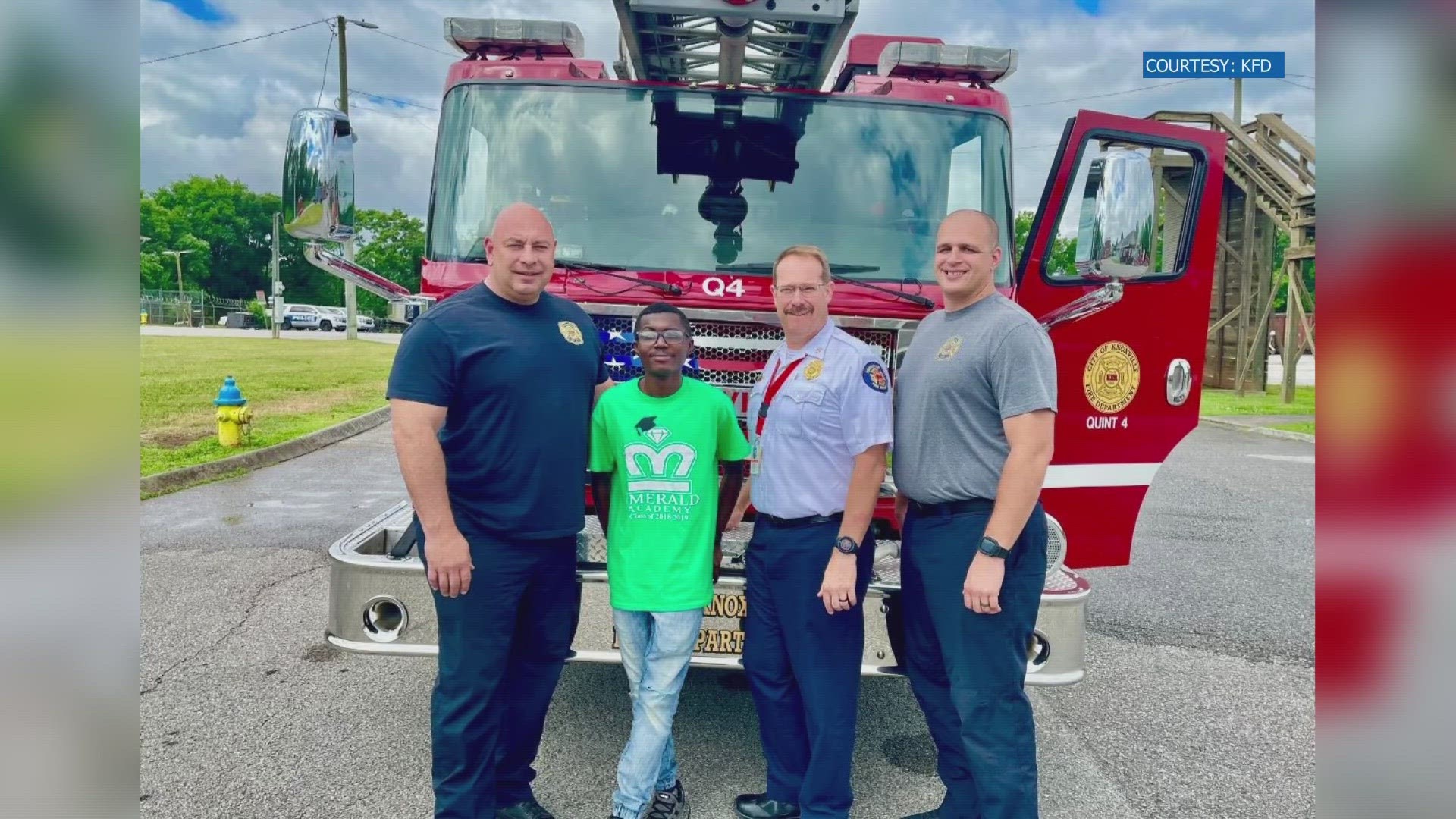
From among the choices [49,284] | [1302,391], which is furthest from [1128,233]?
[1302,391]

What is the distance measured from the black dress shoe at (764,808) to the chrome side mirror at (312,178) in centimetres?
246

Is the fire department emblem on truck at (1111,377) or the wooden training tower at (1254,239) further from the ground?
the wooden training tower at (1254,239)

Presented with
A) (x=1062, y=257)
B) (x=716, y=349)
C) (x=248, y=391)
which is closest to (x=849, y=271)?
(x=716, y=349)

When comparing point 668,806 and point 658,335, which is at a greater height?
point 658,335

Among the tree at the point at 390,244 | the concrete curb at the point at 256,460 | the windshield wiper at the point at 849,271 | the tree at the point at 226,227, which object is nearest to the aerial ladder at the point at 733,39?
the windshield wiper at the point at 849,271

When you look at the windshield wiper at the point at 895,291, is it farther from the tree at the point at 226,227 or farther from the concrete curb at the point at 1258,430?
the tree at the point at 226,227

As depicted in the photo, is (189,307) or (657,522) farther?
(189,307)

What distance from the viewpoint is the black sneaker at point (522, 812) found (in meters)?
2.82

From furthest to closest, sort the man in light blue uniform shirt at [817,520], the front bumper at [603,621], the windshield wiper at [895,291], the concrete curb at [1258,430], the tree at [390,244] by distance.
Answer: the tree at [390,244], the concrete curb at [1258,430], the windshield wiper at [895,291], the front bumper at [603,621], the man in light blue uniform shirt at [817,520]

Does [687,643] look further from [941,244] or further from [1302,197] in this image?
[1302,197]

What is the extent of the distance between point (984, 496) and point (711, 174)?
1836 mm

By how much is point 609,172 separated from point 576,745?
2.26 meters

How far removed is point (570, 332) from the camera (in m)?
2.83

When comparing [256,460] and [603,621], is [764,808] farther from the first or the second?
[256,460]
